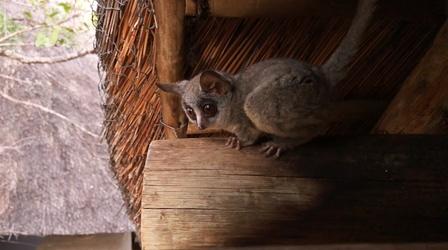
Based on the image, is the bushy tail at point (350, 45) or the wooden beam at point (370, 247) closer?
the wooden beam at point (370, 247)

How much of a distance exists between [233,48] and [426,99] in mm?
799

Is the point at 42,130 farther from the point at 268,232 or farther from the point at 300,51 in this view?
the point at 268,232

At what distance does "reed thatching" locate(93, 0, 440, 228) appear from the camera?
7.61 feet

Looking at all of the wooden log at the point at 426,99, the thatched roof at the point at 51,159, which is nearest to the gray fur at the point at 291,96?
the wooden log at the point at 426,99

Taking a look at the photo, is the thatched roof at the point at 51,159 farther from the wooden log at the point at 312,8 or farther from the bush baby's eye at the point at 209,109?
the wooden log at the point at 312,8

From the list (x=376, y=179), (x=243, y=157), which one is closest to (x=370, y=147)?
(x=376, y=179)

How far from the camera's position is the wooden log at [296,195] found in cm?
175

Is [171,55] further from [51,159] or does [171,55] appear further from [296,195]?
[51,159]

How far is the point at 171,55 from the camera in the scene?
2264 mm

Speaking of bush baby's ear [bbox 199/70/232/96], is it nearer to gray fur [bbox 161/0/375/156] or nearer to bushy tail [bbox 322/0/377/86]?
gray fur [bbox 161/0/375/156]

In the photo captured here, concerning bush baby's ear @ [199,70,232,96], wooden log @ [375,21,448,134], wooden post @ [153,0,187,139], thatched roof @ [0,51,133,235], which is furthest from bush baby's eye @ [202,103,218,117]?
thatched roof @ [0,51,133,235]

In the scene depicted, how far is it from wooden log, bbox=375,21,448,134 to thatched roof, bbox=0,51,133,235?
4.37m

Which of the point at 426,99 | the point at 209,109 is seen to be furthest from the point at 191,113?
the point at 426,99

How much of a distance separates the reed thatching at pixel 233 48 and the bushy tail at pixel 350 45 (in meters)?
0.31
